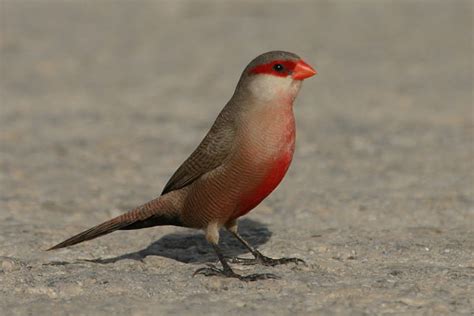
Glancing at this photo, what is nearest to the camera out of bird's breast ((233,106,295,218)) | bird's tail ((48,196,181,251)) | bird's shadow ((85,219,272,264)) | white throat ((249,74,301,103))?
bird's breast ((233,106,295,218))

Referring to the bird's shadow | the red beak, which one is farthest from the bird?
the bird's shadow

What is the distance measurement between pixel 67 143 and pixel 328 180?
3.25 meters

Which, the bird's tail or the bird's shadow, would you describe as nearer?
the bird's tail

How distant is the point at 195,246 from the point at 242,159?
55.6 inches

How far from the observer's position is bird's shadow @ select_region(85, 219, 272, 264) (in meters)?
6.95

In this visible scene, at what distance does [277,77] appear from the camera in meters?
6.23

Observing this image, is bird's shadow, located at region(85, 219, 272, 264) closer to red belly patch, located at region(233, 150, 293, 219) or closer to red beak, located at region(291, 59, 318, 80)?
red belly patch, located at region(233, 150, 293, 219)

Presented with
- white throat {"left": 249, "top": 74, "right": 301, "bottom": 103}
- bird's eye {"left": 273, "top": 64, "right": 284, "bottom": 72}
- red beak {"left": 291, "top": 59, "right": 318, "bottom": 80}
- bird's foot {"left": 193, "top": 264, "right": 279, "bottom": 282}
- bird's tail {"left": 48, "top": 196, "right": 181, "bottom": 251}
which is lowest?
bird's foot {"left": 193, "top": 264, "right": 279, "bottom": 282}

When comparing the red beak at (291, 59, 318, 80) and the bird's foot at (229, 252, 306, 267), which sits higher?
the red beak at (291, 59, 318, 80)

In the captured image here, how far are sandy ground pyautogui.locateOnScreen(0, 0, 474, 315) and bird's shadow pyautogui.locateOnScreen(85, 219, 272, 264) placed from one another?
28mm

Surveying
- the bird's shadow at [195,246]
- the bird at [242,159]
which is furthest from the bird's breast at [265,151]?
the bird's shadow at [195,246]

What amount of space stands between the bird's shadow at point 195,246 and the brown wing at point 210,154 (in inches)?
26.9

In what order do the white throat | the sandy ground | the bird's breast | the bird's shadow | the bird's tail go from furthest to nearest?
the bird's shadow
the bird's tail
the white throat
the bird's breast
the sandy ground

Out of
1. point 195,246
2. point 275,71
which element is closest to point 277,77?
point 275,71
